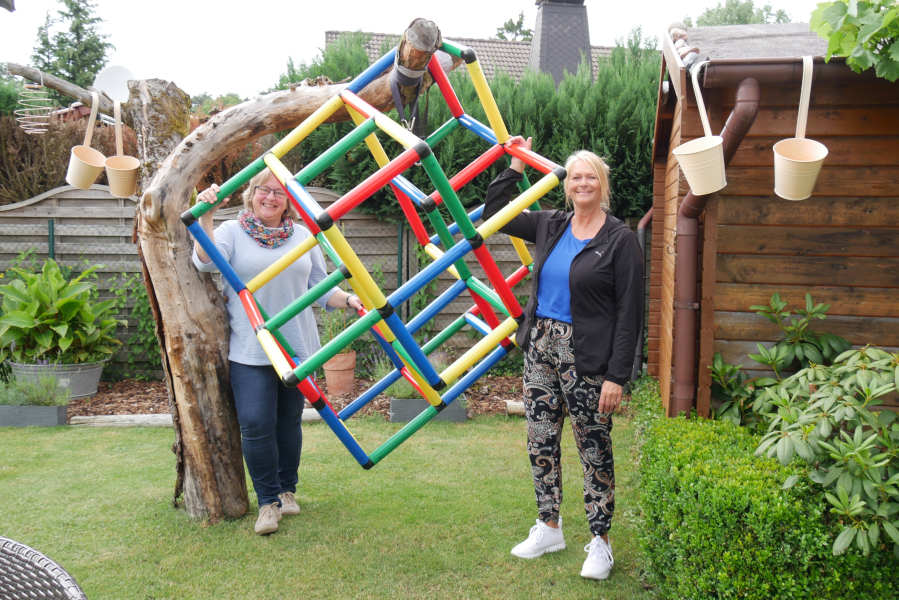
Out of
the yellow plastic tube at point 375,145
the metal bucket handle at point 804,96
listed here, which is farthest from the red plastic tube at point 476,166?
the metal bucket handle at point 804,96

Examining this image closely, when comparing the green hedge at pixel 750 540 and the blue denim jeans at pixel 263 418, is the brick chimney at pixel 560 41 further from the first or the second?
the green hedge at pixel 750 540

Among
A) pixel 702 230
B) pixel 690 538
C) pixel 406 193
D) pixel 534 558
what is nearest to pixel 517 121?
pixel 702 230

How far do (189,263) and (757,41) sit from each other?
9.88ft

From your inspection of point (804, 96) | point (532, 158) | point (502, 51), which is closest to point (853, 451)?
point (804, 96)

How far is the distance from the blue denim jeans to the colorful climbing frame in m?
0.20

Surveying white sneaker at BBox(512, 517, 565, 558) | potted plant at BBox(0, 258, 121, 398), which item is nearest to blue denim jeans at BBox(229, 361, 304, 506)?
white sneaker at BBox(512, 517, 565, 558)

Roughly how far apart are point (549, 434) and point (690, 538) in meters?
0.76

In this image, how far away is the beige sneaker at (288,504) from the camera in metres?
3.49

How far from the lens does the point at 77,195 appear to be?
21.2 ft

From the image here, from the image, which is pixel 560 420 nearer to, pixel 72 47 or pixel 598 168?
pixel 598 168

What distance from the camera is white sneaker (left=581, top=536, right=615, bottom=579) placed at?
2836 millimetres

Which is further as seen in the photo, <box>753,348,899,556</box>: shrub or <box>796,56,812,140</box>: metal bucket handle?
<box>796,56,812,140</box>: metal bucket handle

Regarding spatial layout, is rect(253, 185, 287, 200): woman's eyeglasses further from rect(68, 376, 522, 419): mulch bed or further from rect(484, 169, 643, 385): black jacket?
rect(68, 376, 522, 419): mulch bed

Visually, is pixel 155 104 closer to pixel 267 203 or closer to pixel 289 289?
pixel 267 203
